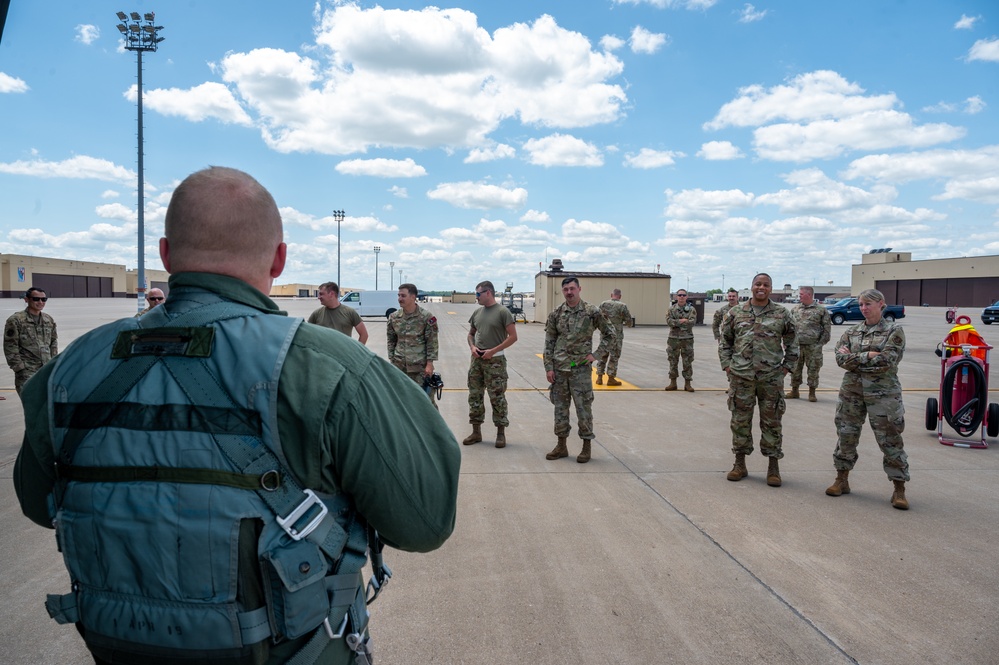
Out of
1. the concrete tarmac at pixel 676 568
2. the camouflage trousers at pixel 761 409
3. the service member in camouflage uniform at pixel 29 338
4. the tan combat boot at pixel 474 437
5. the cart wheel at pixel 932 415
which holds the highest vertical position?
the service member in camouflage uniform at pixel 29 338

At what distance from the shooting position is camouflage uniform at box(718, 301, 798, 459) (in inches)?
235

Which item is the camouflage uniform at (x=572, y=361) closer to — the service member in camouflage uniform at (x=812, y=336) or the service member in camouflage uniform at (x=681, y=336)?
the service member in camouflage uniform at (x=681, y=336)

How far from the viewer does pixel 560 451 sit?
6.75 meters

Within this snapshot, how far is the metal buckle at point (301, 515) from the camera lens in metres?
1.24

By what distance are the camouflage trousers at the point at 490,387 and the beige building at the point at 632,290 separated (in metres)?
23.5

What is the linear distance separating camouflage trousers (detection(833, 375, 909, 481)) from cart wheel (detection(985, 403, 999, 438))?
343cm

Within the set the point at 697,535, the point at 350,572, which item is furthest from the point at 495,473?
the point at 350,572

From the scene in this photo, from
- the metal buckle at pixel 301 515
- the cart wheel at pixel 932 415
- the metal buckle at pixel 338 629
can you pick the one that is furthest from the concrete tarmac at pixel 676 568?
the metal buckle at pixel 301 515

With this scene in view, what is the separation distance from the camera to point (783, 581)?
379 centimetres

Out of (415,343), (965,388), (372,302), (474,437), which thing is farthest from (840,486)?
(372,302)

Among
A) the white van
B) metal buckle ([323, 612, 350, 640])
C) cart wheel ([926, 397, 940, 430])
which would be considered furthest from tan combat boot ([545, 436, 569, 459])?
the white van

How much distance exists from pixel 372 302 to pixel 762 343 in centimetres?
4045

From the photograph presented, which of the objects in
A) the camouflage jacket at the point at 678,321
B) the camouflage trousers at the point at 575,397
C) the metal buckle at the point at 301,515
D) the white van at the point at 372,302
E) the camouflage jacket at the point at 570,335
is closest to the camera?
the metal buckle at the point at 301,515

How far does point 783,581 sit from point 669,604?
0.83 m
